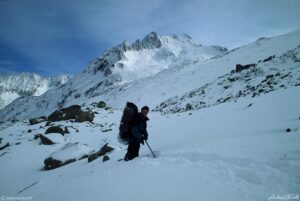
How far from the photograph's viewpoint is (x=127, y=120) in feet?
24.4

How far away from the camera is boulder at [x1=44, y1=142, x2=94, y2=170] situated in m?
11.9

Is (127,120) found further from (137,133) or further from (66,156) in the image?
(66,156)

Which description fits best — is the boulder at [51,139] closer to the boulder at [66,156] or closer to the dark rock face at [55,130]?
the dark rock face at [55,130]

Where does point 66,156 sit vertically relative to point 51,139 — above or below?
below

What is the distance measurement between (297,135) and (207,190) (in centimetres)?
331

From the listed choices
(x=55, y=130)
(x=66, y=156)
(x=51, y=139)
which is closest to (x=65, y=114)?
(x=55, y=130)

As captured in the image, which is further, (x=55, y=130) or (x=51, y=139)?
(x=55, y=130)

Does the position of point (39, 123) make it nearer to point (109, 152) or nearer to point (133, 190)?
point (109, 152)

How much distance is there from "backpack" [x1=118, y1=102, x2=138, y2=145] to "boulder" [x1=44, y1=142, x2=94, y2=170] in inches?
239

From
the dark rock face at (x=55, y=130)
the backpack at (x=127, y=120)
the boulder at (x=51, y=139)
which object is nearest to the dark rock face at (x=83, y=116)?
the dark rock face at (x=55, y=130)

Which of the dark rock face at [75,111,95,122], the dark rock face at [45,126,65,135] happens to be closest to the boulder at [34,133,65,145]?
the dark rock face at [45,126,65,135]

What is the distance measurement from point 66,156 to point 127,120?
22.4 feet

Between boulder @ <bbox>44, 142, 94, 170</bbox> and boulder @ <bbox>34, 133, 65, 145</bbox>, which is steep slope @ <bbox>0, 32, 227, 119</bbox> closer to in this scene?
boulder @ <bbox>34, 133, 65, 145</bbox>

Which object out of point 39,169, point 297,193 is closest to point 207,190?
point 297,193
